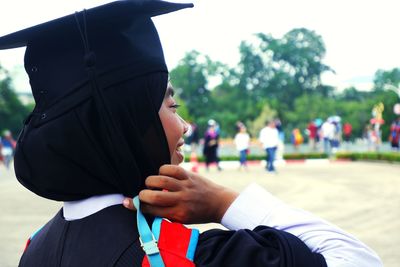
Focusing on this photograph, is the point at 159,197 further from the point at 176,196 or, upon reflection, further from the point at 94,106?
the point at 94,106

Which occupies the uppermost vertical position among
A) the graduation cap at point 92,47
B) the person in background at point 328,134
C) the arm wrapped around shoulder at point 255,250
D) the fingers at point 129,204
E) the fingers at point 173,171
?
the graduation cap at point 92,47

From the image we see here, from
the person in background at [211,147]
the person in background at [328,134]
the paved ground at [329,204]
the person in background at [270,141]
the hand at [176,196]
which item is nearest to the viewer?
the hand at [176,196]

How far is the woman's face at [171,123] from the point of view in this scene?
145cm

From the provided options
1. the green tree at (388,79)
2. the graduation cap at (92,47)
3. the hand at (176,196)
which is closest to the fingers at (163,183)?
the hand at (176,196)

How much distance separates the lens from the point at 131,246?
1.31 meters

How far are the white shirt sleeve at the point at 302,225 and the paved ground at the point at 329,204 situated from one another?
4393mm

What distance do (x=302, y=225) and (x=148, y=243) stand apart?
37 centimetres

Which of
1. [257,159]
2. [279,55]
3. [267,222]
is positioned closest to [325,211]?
[267,222]

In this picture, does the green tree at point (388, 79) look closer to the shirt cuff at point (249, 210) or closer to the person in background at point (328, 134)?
the person in background at point (328, 134)

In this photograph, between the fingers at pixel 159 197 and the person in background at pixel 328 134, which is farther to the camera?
the person in background at pixel 328 134

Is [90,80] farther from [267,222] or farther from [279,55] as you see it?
[279,55]

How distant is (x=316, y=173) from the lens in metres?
16.3

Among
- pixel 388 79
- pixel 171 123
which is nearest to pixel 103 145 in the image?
pixel 171 123

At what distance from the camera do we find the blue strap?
4.11 feet
